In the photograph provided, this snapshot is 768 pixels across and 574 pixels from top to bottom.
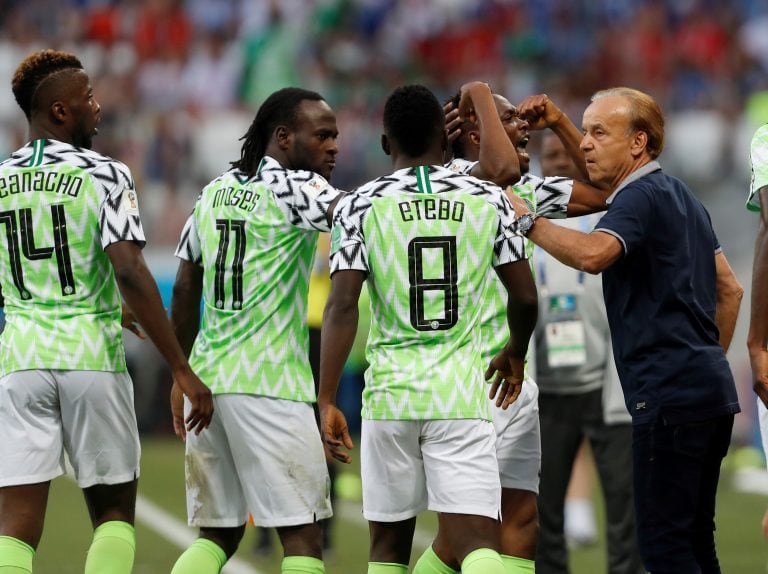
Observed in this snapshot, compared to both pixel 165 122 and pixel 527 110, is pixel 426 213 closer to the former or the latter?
pixel 527 110

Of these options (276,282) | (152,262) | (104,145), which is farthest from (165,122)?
(276,282)

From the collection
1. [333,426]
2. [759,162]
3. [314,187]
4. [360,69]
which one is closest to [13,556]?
[333,426]

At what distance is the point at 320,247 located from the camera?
11773 millimetres

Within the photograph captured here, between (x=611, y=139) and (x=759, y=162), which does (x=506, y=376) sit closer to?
(x=611, y=139)

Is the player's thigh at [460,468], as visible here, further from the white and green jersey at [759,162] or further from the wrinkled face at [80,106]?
the wrinkled face at [80,106]

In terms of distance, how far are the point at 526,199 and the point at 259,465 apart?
1695 mm

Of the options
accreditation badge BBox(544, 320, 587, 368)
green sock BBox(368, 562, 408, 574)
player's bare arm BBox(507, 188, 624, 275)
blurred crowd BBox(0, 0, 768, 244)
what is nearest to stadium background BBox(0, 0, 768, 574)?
blurred crowd BBox(0, 0, 768, 244)

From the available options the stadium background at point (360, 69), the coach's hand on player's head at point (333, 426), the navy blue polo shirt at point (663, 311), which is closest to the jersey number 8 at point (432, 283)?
the coach's hand on player's head at point (333, 426)

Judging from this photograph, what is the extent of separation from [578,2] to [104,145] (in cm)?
783

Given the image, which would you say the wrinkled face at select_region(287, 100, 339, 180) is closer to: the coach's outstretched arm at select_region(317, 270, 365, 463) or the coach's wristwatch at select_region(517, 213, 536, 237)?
the coach's outstretched arm at select_region(317, 270, 365, 463)

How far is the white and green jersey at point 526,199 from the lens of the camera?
6.54m

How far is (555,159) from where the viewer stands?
8.06 metres

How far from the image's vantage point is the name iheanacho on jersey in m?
6.15

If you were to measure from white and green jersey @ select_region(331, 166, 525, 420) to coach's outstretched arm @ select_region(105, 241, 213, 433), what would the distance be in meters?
0.80
